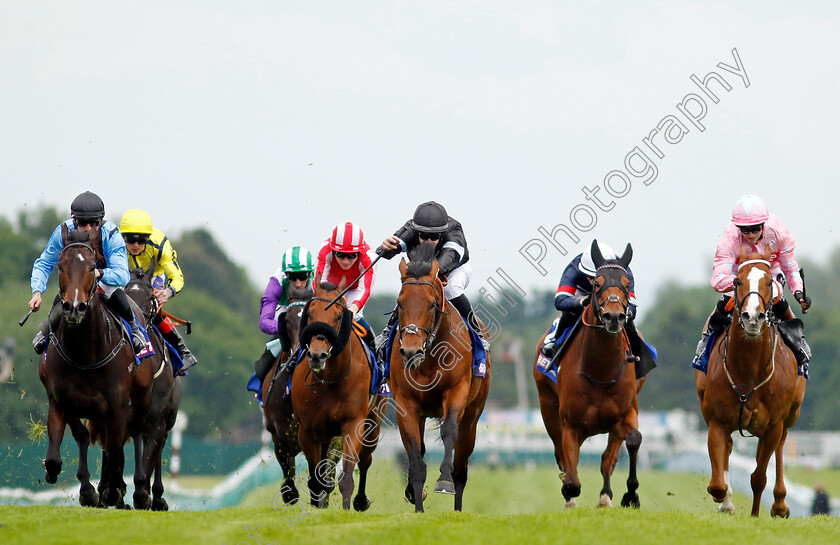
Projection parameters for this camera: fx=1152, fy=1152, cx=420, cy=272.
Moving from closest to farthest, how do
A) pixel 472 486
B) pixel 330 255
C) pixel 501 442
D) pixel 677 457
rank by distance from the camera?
pixel 330 255 → pixel 472 486 → pixel 677 457 → pixel 501 442

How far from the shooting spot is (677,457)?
1714 inches

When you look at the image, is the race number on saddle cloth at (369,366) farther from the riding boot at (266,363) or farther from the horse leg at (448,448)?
the horse leg at (448,448)

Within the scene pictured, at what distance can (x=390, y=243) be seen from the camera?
11.5m

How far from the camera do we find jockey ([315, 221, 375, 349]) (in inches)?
471

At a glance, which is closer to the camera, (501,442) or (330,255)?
(330,255)

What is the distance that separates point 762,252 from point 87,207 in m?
6.65

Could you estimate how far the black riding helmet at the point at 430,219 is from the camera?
38.2 feet

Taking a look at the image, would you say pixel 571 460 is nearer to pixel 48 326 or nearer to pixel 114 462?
pixel 114 462

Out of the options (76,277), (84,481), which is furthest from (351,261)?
(84,481)

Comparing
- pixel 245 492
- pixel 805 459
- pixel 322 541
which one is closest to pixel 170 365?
pixel 322 541

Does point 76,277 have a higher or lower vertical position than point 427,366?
higher

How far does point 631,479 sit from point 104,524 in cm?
508

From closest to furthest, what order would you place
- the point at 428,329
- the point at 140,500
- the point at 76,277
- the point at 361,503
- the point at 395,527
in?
the point at 395,527
the point at 76,277
the point at 428,329
the point at 140,500
the point at 361,503

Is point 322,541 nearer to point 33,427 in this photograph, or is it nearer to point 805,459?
point 33,427
